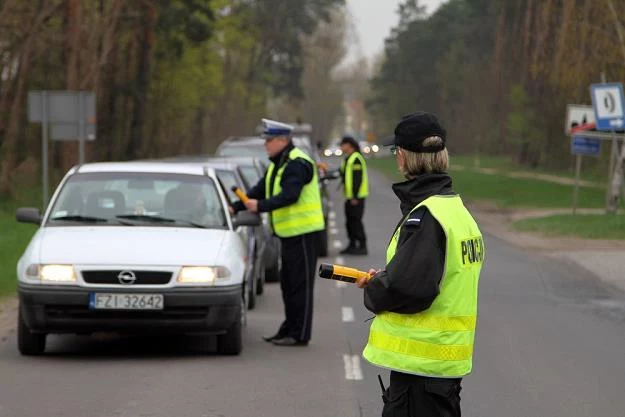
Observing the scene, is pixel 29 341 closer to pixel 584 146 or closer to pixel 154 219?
pixel 154 219

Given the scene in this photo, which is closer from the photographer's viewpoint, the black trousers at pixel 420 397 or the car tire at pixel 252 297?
the black trousers at pixel 420 397

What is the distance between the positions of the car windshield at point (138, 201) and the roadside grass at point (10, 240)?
14.1 feet

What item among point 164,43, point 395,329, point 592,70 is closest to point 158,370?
point 395,329

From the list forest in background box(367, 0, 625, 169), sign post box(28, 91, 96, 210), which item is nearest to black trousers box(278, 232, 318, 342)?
sign post box(28, 91, 96, 210)

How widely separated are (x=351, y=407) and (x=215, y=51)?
60202mm

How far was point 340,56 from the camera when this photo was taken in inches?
5148

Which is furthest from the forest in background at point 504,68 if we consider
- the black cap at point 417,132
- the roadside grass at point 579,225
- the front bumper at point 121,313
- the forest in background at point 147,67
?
the black cap at point 417,132

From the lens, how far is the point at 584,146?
32594 mm

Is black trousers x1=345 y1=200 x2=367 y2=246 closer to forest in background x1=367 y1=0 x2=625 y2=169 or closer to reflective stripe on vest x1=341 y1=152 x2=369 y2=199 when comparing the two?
reflective stripe on vest x1=341 y1=152 x2=369 y2=199

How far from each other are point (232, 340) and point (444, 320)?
6.08 m

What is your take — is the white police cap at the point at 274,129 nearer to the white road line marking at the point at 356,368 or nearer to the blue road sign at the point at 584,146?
the white road line marking at the point at 356,368

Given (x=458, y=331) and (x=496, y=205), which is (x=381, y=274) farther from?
(x=496, y=205)

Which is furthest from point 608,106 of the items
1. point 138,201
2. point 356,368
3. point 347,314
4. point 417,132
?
point 417,132

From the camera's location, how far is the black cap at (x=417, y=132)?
5.37 m
